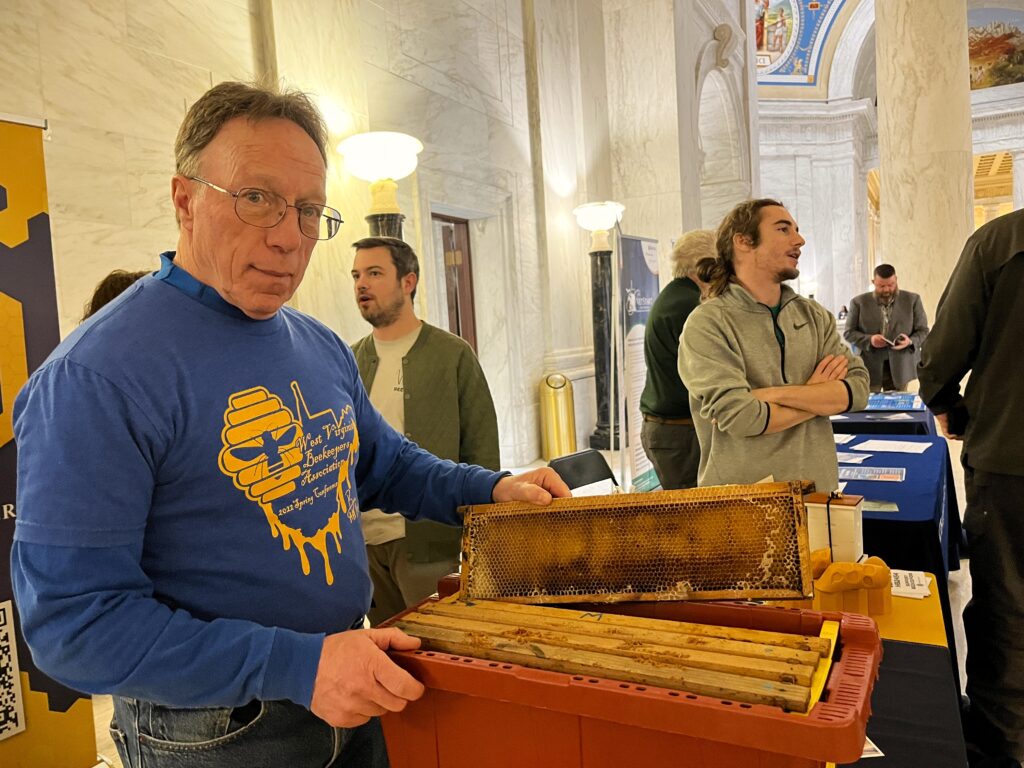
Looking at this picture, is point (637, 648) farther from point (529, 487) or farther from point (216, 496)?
point (216, 496)

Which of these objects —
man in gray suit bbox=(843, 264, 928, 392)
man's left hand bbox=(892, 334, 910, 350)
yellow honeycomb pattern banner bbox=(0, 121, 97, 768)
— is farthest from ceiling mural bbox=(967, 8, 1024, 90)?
yellow honeycomb pattern banner bbox=(0, 121, 97, 768)

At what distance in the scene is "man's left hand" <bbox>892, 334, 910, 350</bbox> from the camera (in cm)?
693

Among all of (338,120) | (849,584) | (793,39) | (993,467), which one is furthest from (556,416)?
(793,39)

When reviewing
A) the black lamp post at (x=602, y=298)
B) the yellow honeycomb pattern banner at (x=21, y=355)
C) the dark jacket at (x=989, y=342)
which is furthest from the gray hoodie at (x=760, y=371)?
the black lamp post at (x=602, y=298)

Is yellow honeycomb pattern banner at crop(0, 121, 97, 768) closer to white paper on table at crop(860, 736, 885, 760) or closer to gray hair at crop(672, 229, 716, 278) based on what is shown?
white paper on table at crop(860, 736, 885, 760)

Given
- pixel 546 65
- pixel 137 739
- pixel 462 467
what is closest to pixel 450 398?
pixel 462 467

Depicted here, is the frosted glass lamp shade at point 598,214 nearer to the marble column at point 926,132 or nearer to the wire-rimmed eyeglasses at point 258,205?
the marble column at point 926,132

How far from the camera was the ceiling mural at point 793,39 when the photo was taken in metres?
20.6

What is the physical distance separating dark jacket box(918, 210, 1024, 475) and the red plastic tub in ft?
6.36

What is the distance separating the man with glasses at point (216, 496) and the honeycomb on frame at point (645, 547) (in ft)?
0.39

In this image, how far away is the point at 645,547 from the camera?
1.13 m

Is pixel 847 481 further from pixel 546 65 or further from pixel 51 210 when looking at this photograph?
pixel 546 65

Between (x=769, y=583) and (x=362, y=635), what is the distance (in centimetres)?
59

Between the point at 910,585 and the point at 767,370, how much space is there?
33.5 inches
